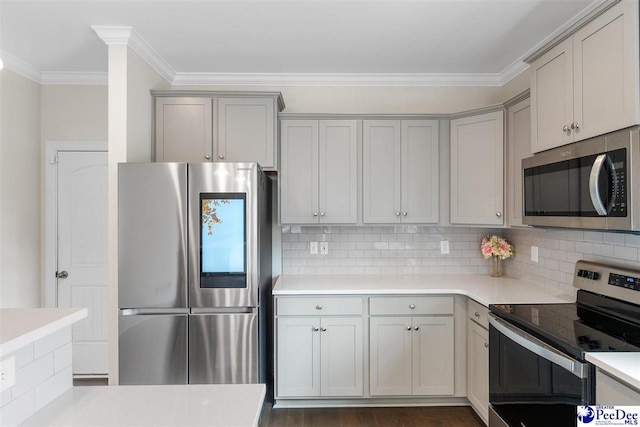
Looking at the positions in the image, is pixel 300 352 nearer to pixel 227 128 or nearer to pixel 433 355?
pixel 433 355

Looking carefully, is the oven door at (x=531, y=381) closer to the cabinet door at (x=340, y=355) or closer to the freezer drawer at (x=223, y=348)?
the cabinet door at (x=340, y=355)

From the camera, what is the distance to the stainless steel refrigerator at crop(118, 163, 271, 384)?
2.32 meters

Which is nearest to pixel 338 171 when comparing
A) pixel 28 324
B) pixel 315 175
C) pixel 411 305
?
pixel 315 175

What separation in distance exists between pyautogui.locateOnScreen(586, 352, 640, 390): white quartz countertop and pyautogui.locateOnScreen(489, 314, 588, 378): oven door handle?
0.21 ft

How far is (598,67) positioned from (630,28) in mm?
203

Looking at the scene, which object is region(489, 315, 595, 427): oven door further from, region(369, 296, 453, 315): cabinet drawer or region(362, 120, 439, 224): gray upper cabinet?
region(362, 120, 439, 224): gray upper cabinet

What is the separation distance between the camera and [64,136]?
129 inches

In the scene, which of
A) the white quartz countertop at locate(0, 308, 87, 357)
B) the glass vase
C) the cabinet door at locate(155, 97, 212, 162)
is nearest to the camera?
the white quartz countertop at locate(0, 308, 87, 357)

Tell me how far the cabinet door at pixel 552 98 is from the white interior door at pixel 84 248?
3363mm

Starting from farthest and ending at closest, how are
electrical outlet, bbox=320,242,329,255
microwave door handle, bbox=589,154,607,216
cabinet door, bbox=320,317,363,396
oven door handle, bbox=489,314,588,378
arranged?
electrical outlet, bbox=320,242,329,255 < cabinet door, bbox=320,317,363,396 < microwave door handle, bbox=589,154,607,216 < oven door handle, bbox=489,314,588,378

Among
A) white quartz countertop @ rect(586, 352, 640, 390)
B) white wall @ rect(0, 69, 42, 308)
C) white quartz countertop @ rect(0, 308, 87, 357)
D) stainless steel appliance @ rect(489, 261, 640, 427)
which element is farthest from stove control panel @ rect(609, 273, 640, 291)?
white wall @ rect(0, 69, 42, 308)

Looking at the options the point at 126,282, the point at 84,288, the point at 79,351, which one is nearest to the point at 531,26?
the point at 126,282

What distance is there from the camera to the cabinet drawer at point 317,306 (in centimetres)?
273

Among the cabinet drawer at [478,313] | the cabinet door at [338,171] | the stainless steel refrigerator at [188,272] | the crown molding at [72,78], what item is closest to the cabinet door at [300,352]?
the stainless steel refrigerator at [188,272]
